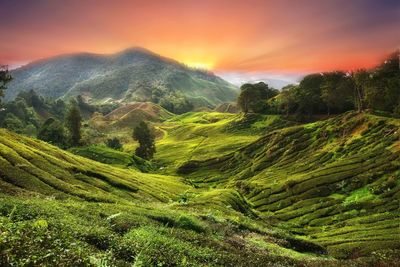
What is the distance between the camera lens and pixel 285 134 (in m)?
149

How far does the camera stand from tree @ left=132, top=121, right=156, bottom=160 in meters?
184

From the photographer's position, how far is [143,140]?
18575 cm

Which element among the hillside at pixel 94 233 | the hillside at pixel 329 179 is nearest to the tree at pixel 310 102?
the hillside at pixel 329 179

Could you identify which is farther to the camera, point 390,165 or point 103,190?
point 390,165

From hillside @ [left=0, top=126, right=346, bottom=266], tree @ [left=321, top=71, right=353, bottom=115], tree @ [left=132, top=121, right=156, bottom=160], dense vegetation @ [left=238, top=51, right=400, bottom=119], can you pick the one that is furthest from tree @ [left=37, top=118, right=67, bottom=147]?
tree @ [left=321, top=71, right=353, bottom=115]

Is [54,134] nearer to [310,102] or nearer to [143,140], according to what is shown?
[143,140]

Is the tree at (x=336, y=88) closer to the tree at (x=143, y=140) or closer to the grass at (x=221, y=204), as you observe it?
the grass at (x=221, y=204)

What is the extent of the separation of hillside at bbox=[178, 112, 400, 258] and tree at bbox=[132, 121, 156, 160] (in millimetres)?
31419

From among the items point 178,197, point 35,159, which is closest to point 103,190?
point 35,159

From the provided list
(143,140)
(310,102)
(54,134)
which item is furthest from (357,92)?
(54,134)

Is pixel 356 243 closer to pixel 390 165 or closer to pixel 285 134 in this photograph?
pixel 390 165

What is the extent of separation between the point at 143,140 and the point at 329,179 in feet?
344

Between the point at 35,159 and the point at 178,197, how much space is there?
32.9m

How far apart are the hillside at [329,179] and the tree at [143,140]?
3142 cm
